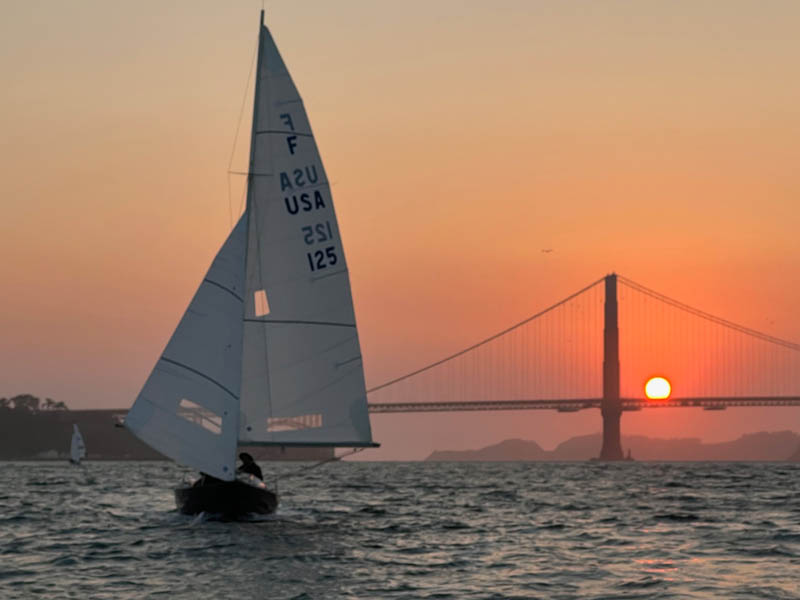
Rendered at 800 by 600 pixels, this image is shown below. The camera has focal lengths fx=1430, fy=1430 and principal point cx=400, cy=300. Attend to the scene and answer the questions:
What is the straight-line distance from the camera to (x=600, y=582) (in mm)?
20266

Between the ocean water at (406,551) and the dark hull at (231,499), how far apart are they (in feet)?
1.10

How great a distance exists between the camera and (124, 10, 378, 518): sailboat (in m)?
27.0

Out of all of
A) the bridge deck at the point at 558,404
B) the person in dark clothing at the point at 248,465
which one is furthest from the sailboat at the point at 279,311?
the bridge deck at the point at 558,404

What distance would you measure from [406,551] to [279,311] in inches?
226

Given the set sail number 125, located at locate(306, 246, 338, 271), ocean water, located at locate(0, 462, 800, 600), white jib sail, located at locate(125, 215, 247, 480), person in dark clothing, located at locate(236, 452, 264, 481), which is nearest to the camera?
ocean water, located at locate(0, 462, 800, 600)

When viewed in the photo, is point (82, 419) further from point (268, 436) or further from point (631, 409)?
point (268, 436)

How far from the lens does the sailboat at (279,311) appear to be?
2700 centimetres

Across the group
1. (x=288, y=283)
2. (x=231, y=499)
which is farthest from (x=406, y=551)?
(x=288, y=283)

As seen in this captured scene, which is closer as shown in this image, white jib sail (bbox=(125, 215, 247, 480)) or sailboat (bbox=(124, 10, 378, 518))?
white jib sail (bbox=(125, 215, 247, 480))

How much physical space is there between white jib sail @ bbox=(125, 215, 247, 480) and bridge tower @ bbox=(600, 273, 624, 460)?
9157 cm

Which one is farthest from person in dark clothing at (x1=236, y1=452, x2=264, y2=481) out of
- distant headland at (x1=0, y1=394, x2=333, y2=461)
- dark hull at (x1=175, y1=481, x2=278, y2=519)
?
distant headland at (x1=0, y1=394, x2=333, y2=461)

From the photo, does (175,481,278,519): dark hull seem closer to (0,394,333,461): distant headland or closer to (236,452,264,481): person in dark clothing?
(236,452,264,481): person in dark clothing

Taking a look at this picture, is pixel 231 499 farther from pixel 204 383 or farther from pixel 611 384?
pixel 611 384

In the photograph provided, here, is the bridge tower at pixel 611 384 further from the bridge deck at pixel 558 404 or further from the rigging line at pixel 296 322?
the rigging line at pixel 296 322
